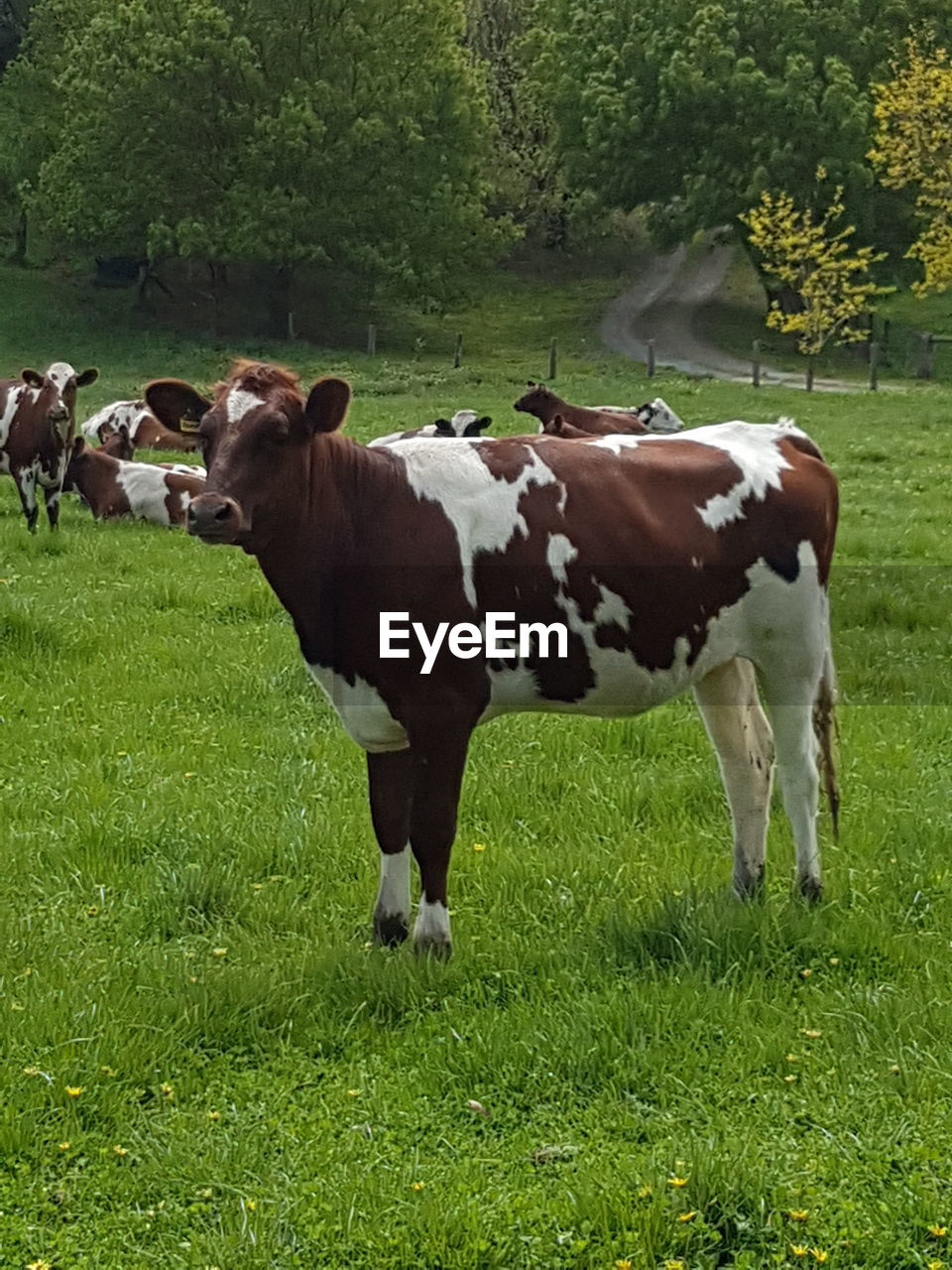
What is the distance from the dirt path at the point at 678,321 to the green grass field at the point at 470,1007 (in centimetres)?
3093

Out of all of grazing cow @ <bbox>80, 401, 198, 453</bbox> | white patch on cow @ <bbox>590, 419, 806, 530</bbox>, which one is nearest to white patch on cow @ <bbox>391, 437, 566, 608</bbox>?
white patch on cow @ <bbox>590, 419, 806, 530</bbox>

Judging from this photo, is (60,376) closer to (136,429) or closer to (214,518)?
(136,429)

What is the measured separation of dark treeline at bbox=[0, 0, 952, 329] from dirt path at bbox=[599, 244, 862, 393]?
11.0 feet

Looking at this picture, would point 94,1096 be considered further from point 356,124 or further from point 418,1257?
point 356,124

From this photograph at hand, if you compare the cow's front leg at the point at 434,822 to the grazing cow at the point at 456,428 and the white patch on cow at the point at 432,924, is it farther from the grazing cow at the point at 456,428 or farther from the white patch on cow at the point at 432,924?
the grazing cow at the point at 456,428

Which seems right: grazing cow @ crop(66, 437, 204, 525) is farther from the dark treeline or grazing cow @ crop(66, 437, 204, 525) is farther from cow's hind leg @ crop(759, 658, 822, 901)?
the dark treeline

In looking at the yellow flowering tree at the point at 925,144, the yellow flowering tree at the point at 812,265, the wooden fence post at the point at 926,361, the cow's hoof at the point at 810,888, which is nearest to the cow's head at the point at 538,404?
the cow's hoof at the point at 810,888

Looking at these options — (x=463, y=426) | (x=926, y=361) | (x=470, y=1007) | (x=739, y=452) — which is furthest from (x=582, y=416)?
(x=926, y=361)

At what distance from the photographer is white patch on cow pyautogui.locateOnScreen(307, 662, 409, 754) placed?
5.35 m

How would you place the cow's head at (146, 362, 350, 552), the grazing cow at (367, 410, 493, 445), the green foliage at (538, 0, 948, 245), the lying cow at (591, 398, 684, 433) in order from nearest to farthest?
the cow's head at (146, 362, 350, 552)
the grazing cow at (367, 410, 493, 445)
the lying cow at (591, 398, 684, 433)
the green foliage at (538, 0, 948, 245)

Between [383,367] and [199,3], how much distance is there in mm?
13937

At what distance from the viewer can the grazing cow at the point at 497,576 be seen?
5270 millimetres

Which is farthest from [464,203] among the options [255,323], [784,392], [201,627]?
[201,627]

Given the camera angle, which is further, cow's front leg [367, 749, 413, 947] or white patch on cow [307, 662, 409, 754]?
cow's front leg [367, 749, 413, 947]
